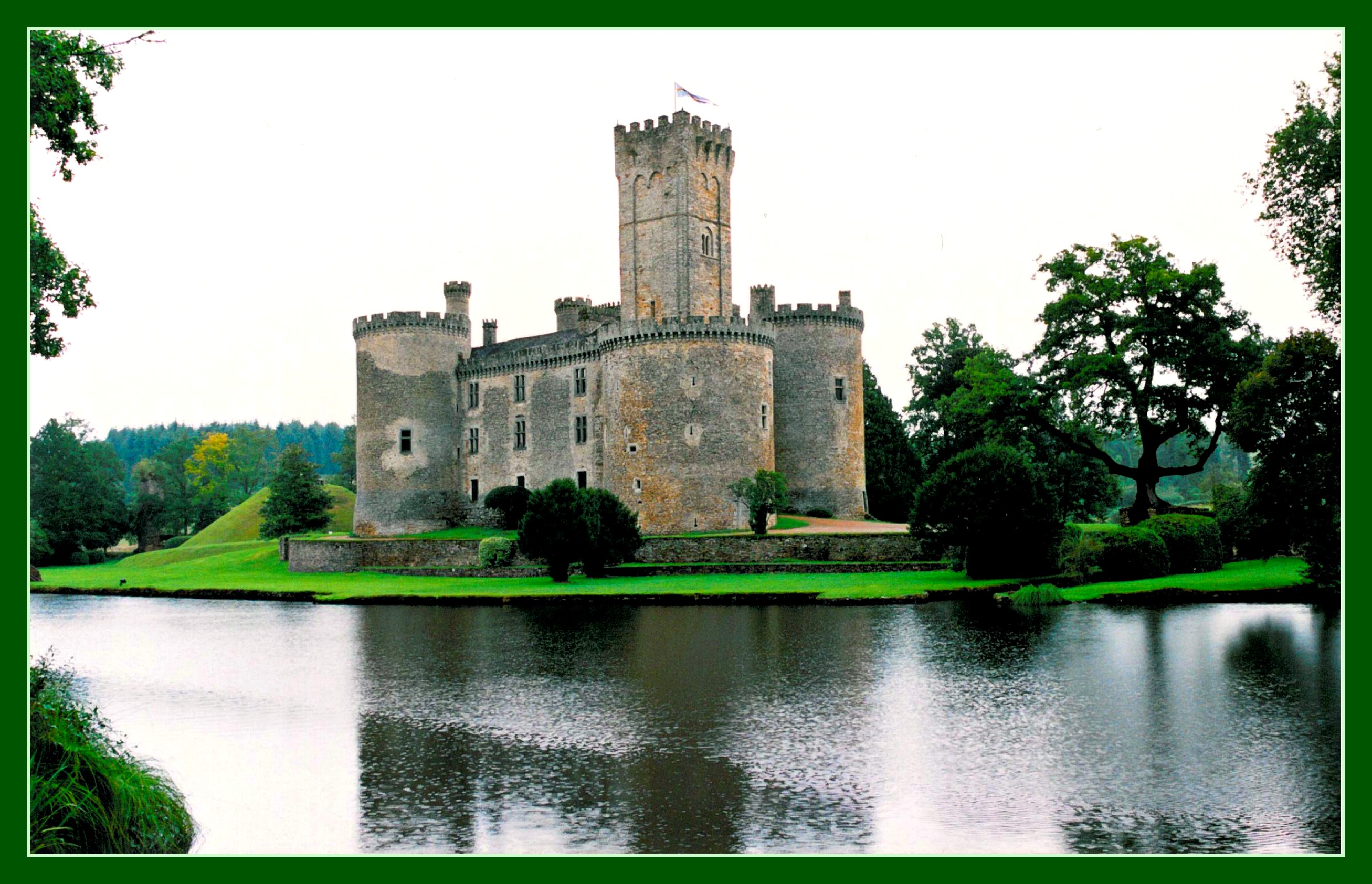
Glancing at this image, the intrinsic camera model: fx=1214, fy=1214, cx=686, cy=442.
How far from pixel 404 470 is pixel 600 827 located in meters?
47.9

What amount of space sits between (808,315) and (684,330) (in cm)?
756

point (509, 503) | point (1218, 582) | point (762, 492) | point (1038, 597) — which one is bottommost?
point (1038, 597)

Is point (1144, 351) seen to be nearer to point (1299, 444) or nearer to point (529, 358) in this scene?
point (1299, 444)

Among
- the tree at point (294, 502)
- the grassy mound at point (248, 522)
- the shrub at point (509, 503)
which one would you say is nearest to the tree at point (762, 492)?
the shrub at point (509, 503)

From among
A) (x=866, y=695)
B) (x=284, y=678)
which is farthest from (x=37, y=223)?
(x=866, y=695)

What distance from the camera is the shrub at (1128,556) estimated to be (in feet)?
102

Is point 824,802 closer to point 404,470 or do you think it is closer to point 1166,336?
point 1166,336

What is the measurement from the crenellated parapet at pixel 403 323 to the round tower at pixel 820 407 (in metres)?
15.8

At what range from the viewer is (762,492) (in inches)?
1768

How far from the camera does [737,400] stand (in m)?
47.8

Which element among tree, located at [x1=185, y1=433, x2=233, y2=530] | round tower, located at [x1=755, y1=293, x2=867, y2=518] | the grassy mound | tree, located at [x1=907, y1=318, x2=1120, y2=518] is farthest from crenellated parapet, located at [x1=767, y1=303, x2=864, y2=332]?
tree, located at [x1=185, y1=433, x2=233, y2=530]

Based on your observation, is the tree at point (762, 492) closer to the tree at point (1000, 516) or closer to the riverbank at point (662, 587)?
the riverbank at point (662, 587)

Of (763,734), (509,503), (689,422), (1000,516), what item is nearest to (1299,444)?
(1000,516)

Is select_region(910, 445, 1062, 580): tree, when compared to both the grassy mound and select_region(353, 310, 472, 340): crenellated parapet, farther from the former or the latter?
the grassy mound
